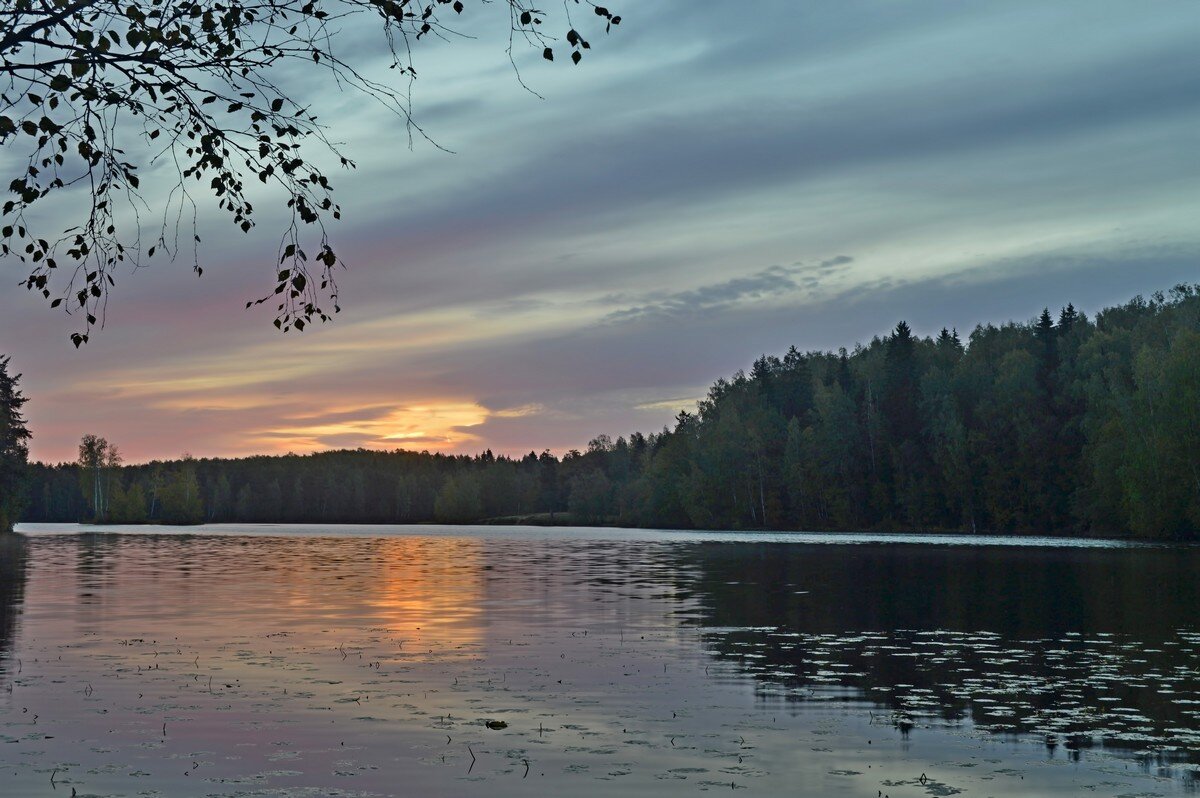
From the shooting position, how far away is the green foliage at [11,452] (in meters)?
119

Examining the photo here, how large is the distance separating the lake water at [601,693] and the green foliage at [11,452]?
85.9 metres

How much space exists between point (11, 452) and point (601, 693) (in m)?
120

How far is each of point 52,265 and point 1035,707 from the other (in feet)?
49.1

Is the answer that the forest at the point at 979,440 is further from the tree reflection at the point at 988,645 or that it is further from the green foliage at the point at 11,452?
the tree reflection at the point at 988,645

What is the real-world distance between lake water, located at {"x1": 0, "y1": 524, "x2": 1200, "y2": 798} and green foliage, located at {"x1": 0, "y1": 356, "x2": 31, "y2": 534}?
282 feet

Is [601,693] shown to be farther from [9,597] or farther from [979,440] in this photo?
[979,440]

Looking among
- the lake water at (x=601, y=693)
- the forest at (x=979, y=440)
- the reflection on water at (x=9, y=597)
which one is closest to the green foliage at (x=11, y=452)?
the forest at (x=979, y=440)

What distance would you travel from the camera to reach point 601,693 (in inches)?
766

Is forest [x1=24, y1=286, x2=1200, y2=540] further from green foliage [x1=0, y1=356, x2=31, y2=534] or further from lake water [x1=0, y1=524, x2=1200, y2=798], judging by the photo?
lake water [x1=0, y1=524, x2=1200, y2=798]

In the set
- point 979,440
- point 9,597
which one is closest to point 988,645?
point 9,597

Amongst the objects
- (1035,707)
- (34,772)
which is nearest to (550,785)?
(34,772)

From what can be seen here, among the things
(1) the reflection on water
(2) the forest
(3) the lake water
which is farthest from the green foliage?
(3) the lake water

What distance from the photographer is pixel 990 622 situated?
3172 cm

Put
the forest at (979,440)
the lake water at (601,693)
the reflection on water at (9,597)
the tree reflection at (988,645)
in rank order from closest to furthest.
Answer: the lake water at (601,693)
the tree reflection at (988,645)
the reflection on water at (9,597)
the forest at (979,440)
